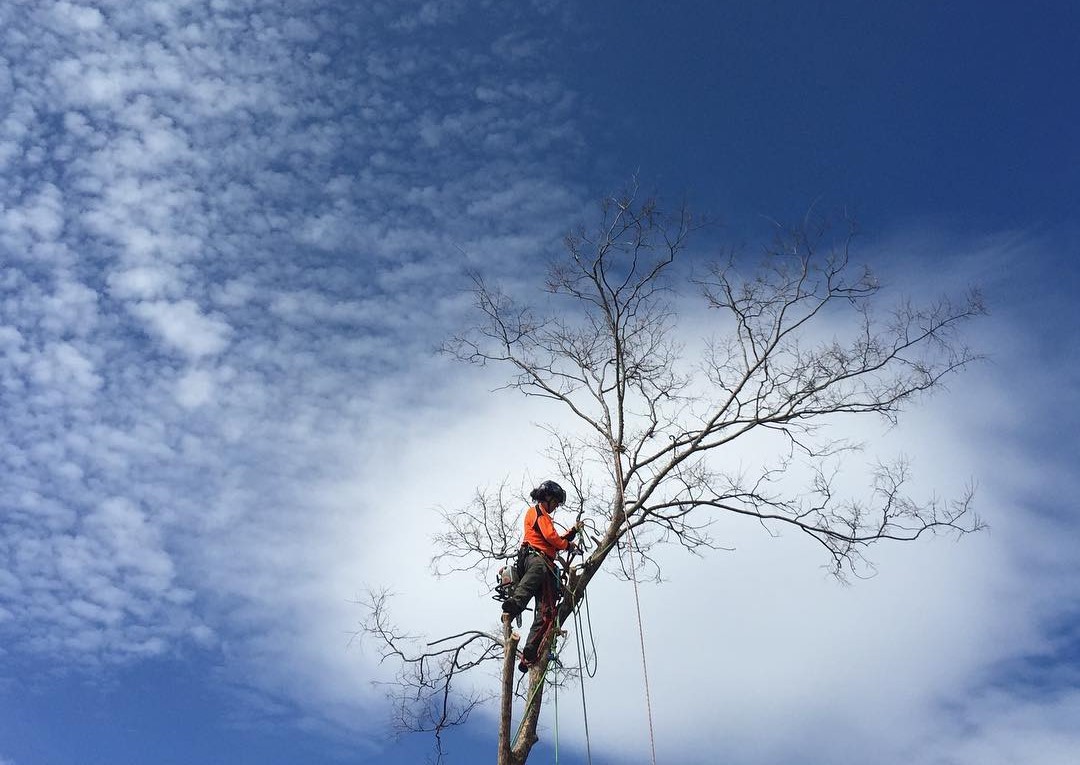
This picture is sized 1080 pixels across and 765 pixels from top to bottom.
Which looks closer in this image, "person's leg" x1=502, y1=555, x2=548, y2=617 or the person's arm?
"person's leg" x1=502, y1=555, x2=548, y2=617

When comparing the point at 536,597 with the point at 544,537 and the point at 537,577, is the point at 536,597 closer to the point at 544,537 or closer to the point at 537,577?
the point at 537,577

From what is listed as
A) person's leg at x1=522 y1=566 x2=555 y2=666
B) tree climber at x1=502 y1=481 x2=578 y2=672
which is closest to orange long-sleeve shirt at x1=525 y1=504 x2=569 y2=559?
tree climber at x1=502 y1=481 x2=578 y2=672

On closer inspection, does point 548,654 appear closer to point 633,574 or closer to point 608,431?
point 633,574

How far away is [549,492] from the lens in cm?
839

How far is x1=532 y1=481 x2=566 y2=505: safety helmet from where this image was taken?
330 inches

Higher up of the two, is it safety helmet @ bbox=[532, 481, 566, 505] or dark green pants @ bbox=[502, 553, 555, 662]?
safety helmet @ bbox=[532, 481, 566, 505]

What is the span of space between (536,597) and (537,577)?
205 millimetres

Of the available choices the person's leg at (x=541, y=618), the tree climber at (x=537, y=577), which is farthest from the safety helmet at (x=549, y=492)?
the person's leg at (x=541, y=618)

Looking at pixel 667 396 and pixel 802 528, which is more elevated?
pixel 667 396

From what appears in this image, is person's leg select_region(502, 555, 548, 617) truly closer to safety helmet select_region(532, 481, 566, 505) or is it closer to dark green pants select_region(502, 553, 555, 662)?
dark green pants select_region(502, 553, 555, 662)

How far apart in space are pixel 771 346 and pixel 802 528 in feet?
5.47

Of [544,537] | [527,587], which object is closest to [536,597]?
[527,587]

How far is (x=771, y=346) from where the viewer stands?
30.0 ft

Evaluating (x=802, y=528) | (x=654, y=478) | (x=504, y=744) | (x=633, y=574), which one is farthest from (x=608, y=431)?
(x=504, y=744)
